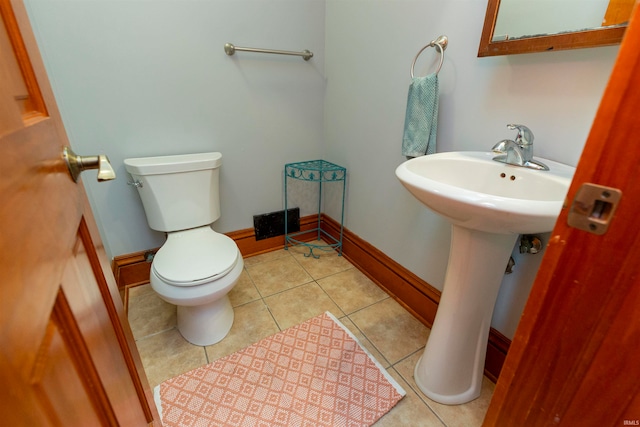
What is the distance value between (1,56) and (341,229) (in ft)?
6.06

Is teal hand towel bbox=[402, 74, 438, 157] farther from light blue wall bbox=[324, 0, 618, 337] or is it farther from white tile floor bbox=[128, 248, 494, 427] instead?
white tile floor bbox=[128, 248, 494, 427]

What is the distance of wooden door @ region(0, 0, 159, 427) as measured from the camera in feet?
0.88

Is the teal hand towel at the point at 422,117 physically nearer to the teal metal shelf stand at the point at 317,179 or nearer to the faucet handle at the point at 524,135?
the faucet handle at the point at 524,135

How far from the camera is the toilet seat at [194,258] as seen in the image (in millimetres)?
1217

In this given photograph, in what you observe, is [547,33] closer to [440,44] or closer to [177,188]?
[440,44]

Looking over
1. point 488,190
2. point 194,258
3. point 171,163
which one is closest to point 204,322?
point 194,258

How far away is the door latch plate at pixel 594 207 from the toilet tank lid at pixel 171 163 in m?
1.52

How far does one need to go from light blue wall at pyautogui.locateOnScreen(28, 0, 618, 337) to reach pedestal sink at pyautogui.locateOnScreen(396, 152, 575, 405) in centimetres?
17

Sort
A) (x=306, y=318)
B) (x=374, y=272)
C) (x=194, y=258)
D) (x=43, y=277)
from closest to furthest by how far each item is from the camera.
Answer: (x=43, y=277) → (x=194, y=258) → (x=306, y=318) → (x=374, y=272)

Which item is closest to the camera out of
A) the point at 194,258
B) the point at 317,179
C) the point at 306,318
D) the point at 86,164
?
the point at 86,164

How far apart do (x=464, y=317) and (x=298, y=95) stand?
5.10 feet

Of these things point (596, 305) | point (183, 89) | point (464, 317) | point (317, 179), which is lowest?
point (464, 317)

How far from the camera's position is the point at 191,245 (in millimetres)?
1443

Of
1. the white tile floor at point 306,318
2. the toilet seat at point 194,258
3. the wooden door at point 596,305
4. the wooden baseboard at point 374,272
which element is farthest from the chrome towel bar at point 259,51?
the wooden door at point 596,305
